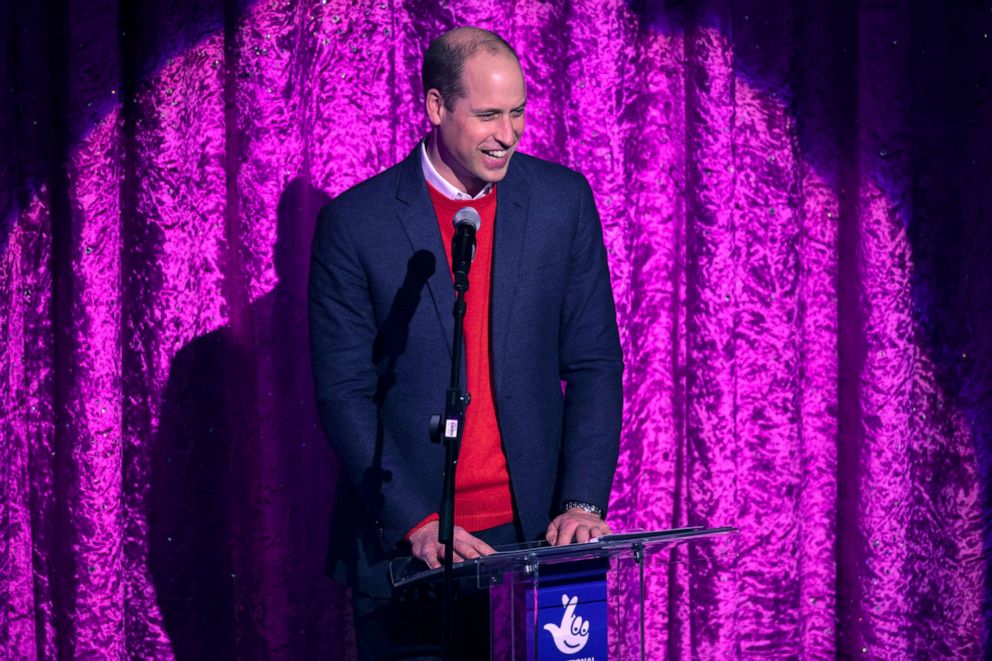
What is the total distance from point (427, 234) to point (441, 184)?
14cm

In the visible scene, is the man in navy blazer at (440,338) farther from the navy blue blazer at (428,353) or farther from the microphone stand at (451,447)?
the microphone stand at (451,447)

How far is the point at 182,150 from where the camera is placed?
10.1ft

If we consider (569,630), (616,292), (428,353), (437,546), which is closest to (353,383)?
(428,353)

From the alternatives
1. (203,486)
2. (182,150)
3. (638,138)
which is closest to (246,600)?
(203,486)

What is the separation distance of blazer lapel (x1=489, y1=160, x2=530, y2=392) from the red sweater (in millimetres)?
37

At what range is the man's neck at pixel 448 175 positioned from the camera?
230 cm

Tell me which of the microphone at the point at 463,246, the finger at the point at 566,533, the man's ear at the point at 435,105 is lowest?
the finger at the point at 566,533

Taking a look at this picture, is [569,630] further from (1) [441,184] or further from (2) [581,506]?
(1) [441,184]

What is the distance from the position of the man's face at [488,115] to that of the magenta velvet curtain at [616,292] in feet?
3.35

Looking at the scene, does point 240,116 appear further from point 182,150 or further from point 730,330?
point 730,330

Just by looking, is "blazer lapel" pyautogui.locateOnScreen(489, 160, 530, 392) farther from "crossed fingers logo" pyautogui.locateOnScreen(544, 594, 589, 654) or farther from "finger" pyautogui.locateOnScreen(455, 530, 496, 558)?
"crossed fingers logo" pyautogui.locateOnScreen(544, 594, 589, 654)

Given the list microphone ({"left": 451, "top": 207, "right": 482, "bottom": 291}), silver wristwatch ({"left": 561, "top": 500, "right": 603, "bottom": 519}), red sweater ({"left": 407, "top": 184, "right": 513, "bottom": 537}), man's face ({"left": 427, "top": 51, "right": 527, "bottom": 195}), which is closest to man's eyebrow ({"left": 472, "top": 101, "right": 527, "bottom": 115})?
man's face ({"left": 427, "top": 51, "right": 527, "bottom": 195})

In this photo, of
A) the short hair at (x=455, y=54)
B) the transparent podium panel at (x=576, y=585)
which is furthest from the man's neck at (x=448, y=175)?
the transparent podium panel at (x=576, y=585)

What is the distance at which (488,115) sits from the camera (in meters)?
2.19
